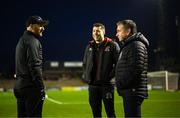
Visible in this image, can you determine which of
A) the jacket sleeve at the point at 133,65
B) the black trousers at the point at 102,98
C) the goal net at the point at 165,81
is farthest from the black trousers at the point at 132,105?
the goal net at the point at 165,81

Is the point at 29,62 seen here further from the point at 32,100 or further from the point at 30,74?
the point at 32,100

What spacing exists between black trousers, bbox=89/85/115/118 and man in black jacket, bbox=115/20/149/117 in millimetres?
1531

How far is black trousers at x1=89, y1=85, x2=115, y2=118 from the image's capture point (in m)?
8.41

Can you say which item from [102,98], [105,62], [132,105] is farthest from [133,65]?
[102,98]

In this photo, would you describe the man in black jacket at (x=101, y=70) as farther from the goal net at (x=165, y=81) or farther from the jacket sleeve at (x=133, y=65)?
the goal net at (x=165, y=81)

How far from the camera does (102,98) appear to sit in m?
8.55

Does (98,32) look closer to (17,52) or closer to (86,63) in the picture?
(86,63)

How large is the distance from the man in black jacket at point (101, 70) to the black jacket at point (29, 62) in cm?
169

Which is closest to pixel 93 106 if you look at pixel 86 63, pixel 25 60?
pixel 86 63

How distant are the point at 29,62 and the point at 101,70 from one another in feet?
6.43

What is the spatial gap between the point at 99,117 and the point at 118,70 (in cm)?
205

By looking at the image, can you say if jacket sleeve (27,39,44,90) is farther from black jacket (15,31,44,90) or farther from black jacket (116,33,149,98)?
black jacket (116,33,149,98)

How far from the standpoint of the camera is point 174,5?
58.0 m

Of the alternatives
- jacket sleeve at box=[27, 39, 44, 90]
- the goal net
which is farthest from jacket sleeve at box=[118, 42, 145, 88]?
the goal net
